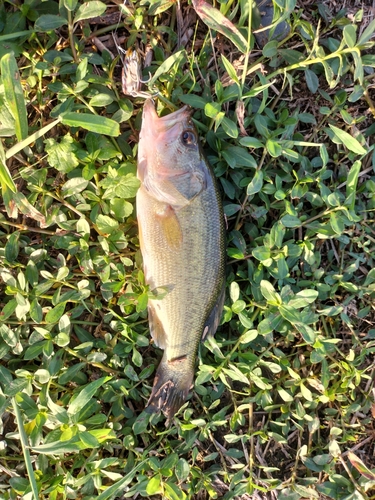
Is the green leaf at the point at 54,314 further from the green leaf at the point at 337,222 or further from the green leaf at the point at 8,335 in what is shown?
the green leaf at the point at 337,222

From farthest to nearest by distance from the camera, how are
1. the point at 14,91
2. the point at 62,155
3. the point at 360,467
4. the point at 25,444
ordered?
1. the point at 360,467
2. the point at 62,155
3. the point at 25,444
4. the point at 14,91

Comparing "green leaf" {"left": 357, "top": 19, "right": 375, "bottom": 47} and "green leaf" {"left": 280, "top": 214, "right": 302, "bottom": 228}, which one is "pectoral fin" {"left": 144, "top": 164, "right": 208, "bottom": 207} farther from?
"green leaf" {"left": 357, "top": 19, "right": 375, "bottom": 47}

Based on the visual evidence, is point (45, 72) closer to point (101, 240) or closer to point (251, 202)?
point (101, 240)

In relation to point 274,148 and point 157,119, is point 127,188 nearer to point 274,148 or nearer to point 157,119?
point 157,119

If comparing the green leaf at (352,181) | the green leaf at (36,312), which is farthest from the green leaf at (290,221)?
the green leaf at (36,312)

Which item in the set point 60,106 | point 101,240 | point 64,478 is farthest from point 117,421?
point 60,106

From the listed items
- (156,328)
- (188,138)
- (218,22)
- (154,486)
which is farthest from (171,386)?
(218,22)

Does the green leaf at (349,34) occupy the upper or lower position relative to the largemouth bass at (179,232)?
upper

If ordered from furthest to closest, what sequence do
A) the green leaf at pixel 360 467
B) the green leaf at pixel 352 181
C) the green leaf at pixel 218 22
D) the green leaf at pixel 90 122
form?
1. the green leaf at pixel 360 467
2. the green leaf at pixel 352 181
3. the green leaf at pixel 218 22
4. the green leaf at pixel 90 122
